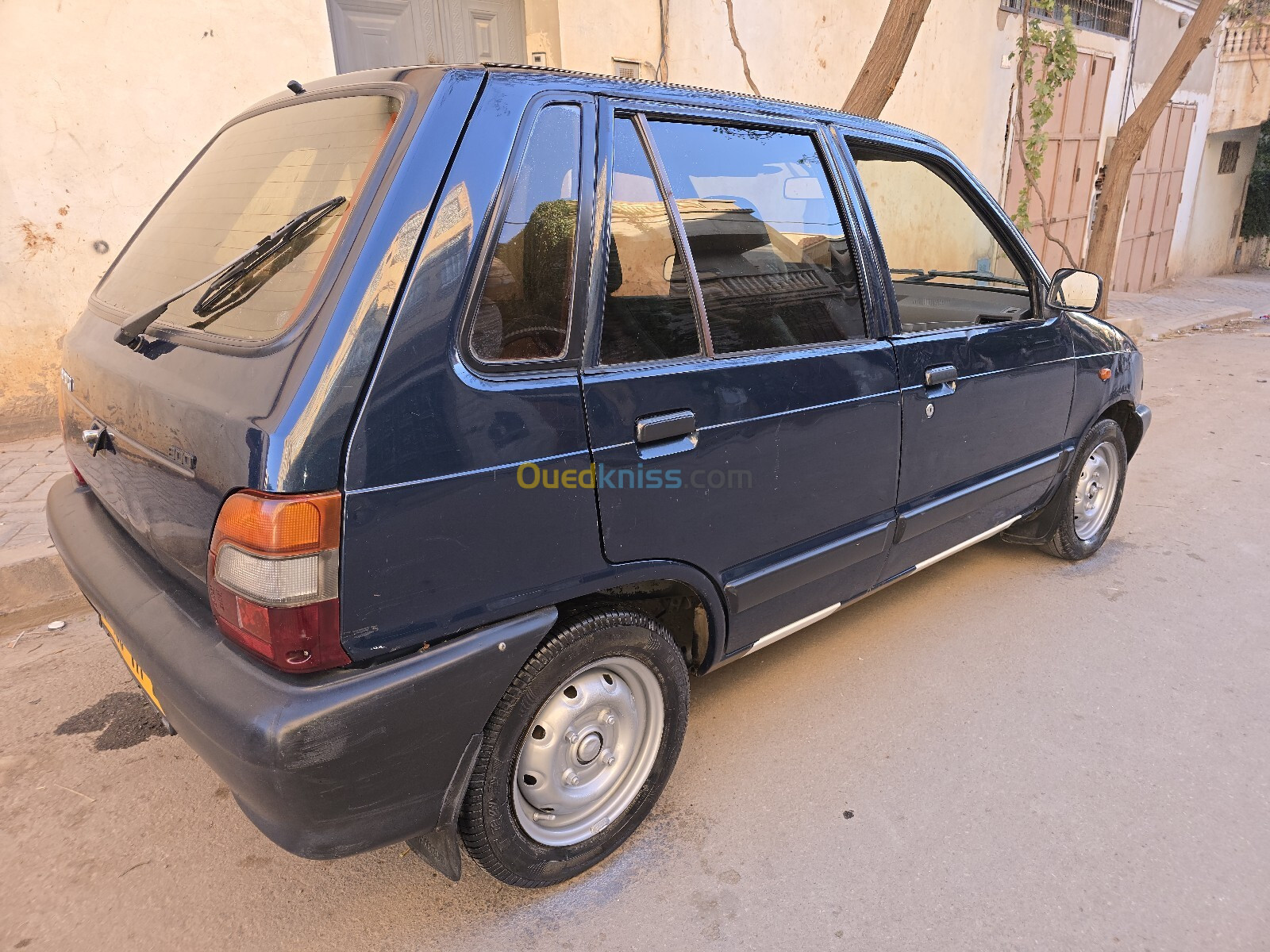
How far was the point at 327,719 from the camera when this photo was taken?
1489mm

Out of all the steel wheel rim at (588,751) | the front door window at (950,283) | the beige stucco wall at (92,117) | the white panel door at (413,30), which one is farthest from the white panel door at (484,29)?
the steel wheel rim at (588,751)

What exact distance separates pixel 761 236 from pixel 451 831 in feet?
5.69

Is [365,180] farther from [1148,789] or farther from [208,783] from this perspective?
[1148,789]

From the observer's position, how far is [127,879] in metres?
2.04

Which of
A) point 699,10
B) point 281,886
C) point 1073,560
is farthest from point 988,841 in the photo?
point 699,10

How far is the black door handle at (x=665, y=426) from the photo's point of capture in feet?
6.22

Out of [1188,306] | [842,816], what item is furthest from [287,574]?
[1188,306]

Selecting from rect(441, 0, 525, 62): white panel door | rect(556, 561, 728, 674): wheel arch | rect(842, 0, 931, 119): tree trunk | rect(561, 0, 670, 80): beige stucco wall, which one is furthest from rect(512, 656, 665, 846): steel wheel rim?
rect(561, 0, 670, 80): beige stucco wall

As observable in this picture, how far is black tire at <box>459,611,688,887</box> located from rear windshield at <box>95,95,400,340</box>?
90cm

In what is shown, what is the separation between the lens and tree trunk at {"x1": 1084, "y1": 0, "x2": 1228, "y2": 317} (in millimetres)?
8742

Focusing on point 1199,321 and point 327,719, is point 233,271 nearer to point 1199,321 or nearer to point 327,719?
point 327,719

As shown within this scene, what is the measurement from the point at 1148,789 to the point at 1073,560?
1.71 meters

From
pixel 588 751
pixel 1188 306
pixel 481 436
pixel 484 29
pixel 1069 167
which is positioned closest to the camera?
pixel 481 436

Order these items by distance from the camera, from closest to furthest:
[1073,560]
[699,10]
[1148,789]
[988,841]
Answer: [988,841] < [1148,789] < [1073,560] < [699,10]
